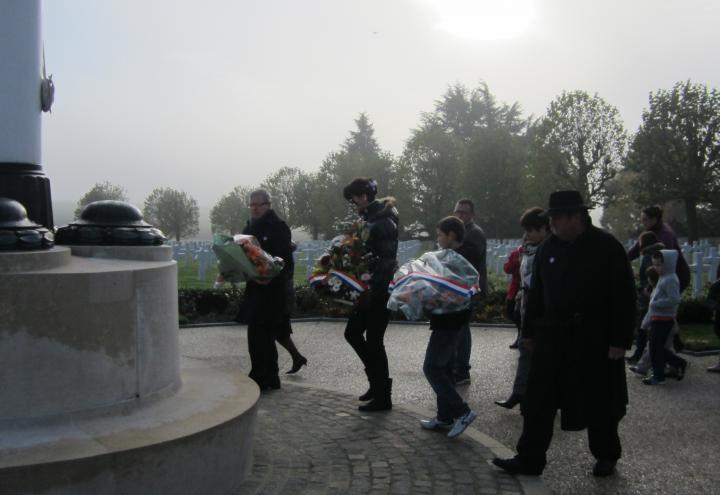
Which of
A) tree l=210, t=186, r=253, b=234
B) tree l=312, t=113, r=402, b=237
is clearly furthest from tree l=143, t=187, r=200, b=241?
tree l=312, t=113, r=402, b=237

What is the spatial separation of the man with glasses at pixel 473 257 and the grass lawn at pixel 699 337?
2.91 m

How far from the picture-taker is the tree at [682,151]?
3809 cm

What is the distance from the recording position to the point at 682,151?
38.7 metres

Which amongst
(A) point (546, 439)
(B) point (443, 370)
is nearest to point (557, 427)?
(B) point (443, 370)

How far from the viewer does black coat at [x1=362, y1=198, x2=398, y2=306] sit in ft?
18.5

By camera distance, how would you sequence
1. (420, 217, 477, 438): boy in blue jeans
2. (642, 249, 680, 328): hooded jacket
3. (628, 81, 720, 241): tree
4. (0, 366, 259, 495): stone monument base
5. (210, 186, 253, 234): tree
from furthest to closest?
(210, 186, 253, 234): tree, (628, 81, 720, 241): tree, (642, 249, 680, 328): hooded jacket, (420, 217, 477, 438): boy in blue jeans, (0, 366, 259, 495): stone monument base

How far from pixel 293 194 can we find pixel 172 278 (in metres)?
64.3

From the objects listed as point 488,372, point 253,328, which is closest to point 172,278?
point 253,328

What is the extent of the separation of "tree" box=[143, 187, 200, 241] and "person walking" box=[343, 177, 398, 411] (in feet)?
211

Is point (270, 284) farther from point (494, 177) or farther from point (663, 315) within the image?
point (494, 177)

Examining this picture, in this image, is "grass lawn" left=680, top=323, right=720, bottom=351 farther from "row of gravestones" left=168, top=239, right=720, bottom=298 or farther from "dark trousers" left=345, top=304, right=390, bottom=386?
"dark trousers" left=345, top=304, right=390, bottom=386

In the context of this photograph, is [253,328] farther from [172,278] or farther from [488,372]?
[488,372]

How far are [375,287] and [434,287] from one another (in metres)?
0.78

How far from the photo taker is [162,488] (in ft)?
11.3
